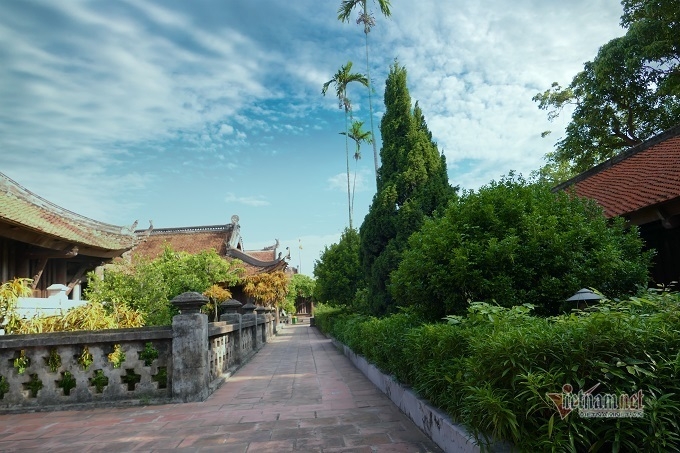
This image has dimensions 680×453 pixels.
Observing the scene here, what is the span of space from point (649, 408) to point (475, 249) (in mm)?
3016

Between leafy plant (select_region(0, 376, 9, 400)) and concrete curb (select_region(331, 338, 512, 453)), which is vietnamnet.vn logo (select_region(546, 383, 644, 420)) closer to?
concrete curb (select_region(331, 338, 512, 453))

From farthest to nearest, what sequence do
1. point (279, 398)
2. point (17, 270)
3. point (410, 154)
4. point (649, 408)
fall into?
point (17, 270) → point (410, 154) → point (279, 398) → point (649, 408)

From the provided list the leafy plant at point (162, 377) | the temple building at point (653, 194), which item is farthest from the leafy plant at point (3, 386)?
the temple building at point (653, 194)

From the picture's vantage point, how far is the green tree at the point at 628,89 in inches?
508

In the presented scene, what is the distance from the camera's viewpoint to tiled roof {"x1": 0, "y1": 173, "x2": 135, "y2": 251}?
33.5 ft

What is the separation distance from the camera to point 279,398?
→ 633cm

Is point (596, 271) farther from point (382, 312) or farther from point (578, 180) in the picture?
point (578, 180)

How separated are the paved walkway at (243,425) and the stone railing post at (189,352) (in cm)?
23

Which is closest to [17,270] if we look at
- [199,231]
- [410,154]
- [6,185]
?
[6,185]

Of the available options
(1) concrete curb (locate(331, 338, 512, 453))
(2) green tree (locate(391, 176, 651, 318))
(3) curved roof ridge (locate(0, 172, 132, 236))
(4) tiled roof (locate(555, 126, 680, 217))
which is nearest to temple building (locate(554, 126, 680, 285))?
(4) tiled roof (locate(555, 126, 680, 217))

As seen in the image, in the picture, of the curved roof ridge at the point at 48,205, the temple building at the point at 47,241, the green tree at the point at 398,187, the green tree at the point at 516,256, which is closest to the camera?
the green tree at the point at 516,256

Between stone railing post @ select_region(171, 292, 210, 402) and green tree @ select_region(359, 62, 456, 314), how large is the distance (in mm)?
4278

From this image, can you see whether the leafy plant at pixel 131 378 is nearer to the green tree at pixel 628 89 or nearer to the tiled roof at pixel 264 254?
the green tree at pixel 628 89

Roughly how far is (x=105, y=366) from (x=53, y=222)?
Result: 26.3 feet
